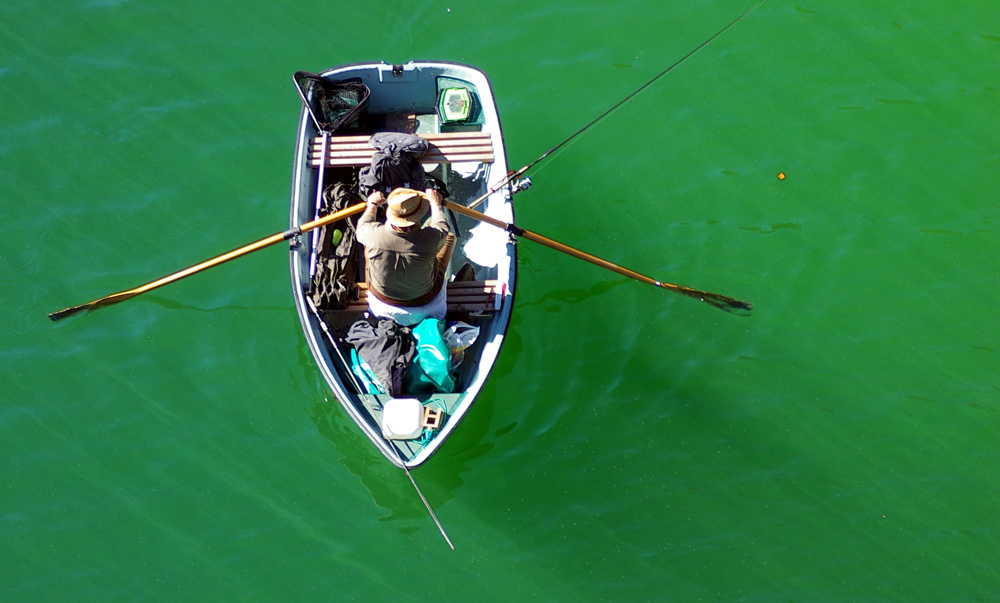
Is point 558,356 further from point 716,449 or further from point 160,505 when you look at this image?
point 160,505

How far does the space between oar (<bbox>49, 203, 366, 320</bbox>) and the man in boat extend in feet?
1.21

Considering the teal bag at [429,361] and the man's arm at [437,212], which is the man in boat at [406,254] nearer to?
the man's arm at [437,212]

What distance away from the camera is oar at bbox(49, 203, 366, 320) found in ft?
21.5

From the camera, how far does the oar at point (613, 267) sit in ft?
21.7

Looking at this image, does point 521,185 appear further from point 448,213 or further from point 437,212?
point 437,212

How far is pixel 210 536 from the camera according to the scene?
698cm

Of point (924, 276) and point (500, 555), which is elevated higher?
point (924, 276)

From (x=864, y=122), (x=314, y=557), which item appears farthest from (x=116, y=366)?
(x=864, y=122)

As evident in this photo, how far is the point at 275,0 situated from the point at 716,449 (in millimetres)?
6395

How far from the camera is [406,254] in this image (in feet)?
19.1

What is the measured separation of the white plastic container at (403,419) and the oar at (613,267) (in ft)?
5.36

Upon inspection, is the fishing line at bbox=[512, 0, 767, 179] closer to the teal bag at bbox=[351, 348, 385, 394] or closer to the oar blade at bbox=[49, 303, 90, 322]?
the teal bag at bbox=[351, 348, 385, 394]

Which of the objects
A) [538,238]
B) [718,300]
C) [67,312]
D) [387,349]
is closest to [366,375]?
[387,349]

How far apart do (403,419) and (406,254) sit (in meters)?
1.28
